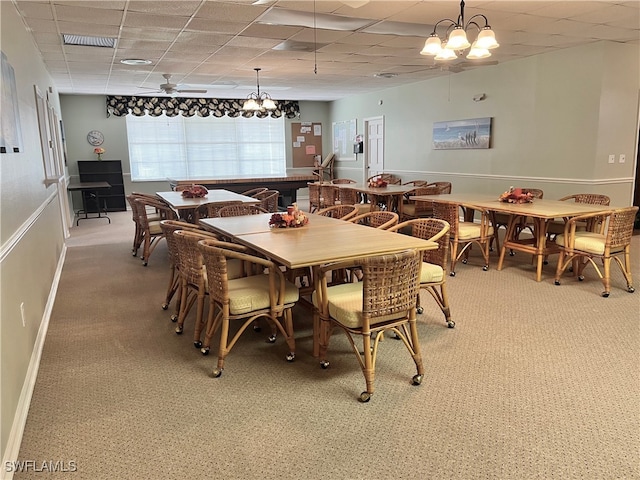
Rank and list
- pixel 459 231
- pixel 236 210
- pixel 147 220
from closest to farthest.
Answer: pixel 236 210
pixel 459 231
pixel 147 220

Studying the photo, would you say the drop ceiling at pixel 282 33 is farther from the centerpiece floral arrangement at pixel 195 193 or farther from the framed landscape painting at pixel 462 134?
the centerpiece floral arrangement at pixel 195 193

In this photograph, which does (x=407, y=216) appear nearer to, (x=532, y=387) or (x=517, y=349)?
(x=517, y=349)

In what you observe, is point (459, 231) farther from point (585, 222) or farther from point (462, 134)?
point (462, 134)

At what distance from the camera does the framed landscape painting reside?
7.20 meters

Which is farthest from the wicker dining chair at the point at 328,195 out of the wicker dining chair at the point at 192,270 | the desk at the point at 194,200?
the wicker dining chair at the point at 192,270

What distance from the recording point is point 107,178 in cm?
1007

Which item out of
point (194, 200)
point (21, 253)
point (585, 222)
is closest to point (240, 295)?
point (21, 253)

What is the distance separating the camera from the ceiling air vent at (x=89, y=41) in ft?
16.0

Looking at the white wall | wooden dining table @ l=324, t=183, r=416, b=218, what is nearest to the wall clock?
the white wall

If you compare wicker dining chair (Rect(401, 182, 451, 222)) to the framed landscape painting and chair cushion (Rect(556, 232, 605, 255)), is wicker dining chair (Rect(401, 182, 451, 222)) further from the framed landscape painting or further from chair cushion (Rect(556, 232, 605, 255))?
chair cushion (Rect(556, 232, 605, 255))

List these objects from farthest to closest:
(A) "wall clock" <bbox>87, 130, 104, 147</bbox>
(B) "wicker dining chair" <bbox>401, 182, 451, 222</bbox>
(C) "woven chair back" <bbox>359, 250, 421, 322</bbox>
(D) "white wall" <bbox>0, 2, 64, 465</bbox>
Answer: (A) "wall clock" <bbox>87, 130, 104, 147</bbox> → (B) "wicker dining chair" <bbox>401, 182, 451, 222</bbox> → (C) "woven chair back" <bbox>359, 250, 421, 322</bbox> → (D) "white wall" <bbox>0, 2, 64, 465</bbox>

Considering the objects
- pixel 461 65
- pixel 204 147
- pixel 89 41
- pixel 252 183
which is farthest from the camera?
pixel 204 147

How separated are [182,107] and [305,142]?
3.26 meters

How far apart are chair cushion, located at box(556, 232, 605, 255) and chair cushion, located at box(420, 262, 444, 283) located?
190 cm
